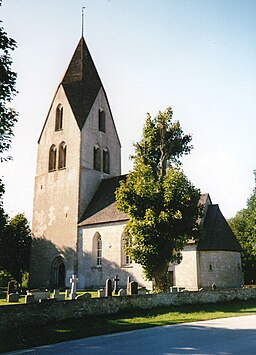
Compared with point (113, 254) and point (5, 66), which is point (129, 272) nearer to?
point (113, 254)

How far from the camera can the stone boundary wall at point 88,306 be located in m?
13.6

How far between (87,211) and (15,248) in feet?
37.3

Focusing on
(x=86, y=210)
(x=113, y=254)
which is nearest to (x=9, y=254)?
(x=86, y=210)

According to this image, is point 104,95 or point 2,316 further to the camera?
point 104,95

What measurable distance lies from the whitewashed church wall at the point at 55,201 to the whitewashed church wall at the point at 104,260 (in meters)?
1.44

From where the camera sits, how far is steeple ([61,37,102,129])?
41.0m

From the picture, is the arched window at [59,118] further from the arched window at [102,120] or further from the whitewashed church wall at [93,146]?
the arched window at [102,120]

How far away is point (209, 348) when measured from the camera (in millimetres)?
10023

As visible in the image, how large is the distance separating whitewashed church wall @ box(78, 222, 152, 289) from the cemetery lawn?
1280 centimetres

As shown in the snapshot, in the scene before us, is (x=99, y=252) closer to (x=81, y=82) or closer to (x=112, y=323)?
(x=81, y=82)

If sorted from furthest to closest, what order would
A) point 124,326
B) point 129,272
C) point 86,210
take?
point 86,210
point 129,272
point 124,326

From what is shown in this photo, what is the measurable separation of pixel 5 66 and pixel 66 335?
1166 cm

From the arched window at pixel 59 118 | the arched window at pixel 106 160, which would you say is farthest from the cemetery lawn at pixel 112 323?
the arched window at pixel 59 118

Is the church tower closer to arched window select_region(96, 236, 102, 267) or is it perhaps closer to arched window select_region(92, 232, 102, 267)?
arched window select_region(92, 232, 102, 267)
